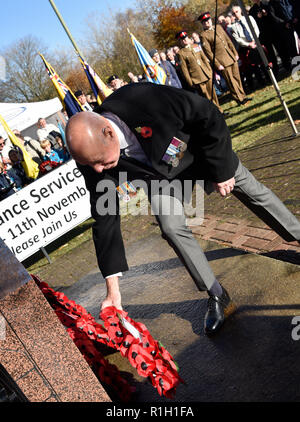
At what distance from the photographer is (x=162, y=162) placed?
266 cm

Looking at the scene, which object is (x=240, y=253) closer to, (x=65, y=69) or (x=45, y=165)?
(x=45, y=165)

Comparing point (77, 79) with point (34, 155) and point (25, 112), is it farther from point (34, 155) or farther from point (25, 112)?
point (34, 155)

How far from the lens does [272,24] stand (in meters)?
11.5

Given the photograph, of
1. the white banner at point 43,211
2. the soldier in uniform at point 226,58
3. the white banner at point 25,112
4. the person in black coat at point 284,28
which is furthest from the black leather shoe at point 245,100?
the white banner at point 25,112

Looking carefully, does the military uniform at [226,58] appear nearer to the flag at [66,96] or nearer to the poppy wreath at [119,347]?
the flag at [66,96]

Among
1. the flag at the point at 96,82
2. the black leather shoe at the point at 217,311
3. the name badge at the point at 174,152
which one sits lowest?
the black leather shoe at the point at 217,311

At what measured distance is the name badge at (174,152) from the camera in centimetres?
260

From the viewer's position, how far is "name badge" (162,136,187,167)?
2.60 metres

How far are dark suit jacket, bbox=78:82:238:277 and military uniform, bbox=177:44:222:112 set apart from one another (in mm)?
9604

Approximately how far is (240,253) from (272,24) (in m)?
9.95

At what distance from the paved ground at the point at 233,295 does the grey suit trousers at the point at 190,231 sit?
0.34m

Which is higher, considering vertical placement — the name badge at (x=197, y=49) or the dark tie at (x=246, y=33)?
the name badge at (x=197, y=49)

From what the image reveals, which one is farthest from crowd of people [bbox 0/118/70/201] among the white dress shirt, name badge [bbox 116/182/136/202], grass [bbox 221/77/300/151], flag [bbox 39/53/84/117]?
the white dress shirt

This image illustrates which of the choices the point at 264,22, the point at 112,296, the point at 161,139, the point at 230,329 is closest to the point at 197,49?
the point at 264,22
